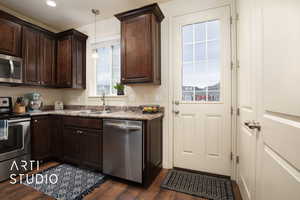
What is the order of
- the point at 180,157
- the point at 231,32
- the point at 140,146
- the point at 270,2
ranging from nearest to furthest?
the point at 270,2 → the point at 140,146 → the point at 231,32 → the point at 180,157

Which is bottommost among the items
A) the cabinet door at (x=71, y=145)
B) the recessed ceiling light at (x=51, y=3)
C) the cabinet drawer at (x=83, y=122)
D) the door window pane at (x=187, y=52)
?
the cabinet door at (x=71, y=145)

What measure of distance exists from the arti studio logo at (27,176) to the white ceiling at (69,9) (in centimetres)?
270

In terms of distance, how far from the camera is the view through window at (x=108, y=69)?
297cm

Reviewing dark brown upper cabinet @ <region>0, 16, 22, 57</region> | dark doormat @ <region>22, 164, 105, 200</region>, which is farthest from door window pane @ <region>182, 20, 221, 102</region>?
dark brown upper cabinet @ <region>0, 16, 22, 57</region>

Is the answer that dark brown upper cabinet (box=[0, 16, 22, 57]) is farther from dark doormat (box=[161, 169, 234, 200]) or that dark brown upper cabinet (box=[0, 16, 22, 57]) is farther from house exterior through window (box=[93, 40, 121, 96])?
dark doormat (box=[161, 169, 234, 200])

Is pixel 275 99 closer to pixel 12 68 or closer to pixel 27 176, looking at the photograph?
pixel 27 176

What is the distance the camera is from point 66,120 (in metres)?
2.42

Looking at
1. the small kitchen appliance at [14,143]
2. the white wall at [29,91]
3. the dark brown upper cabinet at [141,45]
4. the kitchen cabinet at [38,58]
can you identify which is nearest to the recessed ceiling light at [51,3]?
the kitchen cabinet at [38,58]

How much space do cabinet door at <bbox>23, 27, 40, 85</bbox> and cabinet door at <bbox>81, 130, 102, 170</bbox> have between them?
1579 mm

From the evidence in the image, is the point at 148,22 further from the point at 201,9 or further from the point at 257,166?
the point at 257,166

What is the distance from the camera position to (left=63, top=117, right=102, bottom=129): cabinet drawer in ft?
6.90

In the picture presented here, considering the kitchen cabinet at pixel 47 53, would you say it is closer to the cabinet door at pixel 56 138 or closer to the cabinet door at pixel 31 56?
the cabinet door at pixel 31 56

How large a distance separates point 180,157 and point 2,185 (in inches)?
100.0

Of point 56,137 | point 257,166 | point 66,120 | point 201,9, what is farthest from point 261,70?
point 56,137
